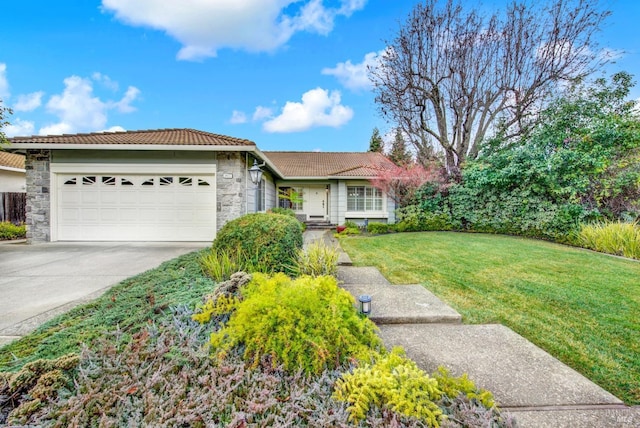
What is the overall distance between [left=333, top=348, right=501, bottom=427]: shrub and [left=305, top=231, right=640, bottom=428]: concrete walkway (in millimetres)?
436

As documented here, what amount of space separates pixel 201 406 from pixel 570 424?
2.14 meters

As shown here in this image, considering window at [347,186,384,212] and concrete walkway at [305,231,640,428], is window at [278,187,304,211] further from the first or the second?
concrete walkway at [305,231,640,428]

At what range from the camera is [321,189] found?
16469 millimetres

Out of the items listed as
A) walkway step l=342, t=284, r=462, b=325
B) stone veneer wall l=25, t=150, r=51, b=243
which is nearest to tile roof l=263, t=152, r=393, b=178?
stone veneer wall l=25, t=150, r=51, b=243

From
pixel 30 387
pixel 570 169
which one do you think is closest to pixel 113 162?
pixel 30 387

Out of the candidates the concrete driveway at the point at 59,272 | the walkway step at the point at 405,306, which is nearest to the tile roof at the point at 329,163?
the concrete driveway at the point at 59,272

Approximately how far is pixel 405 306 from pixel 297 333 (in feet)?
6.40

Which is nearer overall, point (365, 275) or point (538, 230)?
point (365, 275)

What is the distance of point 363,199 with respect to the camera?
589 inches

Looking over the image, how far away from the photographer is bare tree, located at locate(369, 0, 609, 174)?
1267 cm

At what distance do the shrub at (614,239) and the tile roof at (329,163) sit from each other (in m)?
7.65

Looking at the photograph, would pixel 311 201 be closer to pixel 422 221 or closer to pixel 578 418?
pixel 422 221

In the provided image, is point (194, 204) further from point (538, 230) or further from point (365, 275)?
point (538, 230)

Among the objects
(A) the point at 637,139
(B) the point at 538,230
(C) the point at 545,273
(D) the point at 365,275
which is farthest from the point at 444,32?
(D) the point at 365,275
